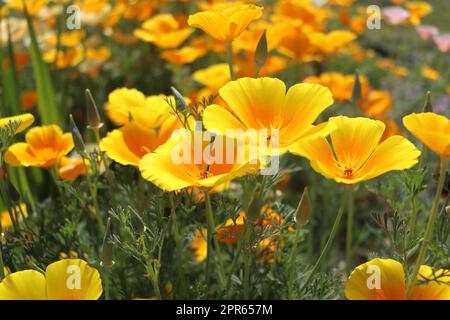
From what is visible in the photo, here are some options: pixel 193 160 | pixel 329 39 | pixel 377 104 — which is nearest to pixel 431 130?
pixel 193 160

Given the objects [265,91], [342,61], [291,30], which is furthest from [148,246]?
[342,61]

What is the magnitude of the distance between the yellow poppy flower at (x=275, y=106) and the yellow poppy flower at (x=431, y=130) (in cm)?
16

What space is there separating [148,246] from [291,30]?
122cm

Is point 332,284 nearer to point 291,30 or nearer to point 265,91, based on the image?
point 265,91

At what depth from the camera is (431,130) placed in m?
0.92

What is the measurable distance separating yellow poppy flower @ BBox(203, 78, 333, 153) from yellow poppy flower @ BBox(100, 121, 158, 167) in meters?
0.25

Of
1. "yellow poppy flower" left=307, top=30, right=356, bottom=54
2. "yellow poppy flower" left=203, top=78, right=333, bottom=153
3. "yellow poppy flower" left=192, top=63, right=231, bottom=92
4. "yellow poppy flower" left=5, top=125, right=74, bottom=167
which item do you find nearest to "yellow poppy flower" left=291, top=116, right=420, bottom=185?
"yellow poppy flower" left=203, top=78, right=333, bottom=153

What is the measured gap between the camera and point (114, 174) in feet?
4.87

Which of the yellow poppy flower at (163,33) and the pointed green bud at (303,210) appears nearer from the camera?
the pointed green bud at (303,210)

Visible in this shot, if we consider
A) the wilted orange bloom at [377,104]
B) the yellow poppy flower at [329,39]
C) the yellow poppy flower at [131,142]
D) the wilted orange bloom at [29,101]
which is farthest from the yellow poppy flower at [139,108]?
the wilted orange bloom at [29,101]

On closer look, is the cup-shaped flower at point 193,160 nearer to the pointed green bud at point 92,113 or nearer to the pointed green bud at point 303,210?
the pointed green bud at point 303,210

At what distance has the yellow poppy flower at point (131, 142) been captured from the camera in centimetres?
119

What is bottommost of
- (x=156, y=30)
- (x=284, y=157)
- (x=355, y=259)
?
(x=355, y=259)
